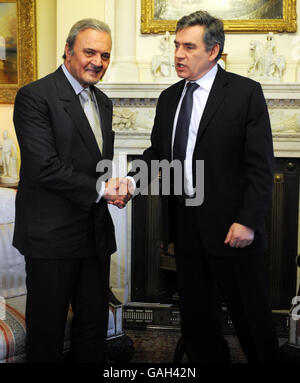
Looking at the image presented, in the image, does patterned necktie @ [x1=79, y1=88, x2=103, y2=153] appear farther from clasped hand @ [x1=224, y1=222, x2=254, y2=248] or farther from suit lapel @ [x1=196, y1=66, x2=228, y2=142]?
clasped hand @ [x1=224, y1=222, x2=254, y2=248]

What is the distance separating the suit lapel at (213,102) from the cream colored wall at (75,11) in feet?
5.66

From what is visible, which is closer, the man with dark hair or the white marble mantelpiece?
the man with dark hair

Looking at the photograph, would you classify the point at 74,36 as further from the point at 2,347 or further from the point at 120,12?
the point at 120,12

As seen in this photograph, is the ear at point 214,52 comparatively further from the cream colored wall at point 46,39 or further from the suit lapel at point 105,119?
the cream colored wall at point 46,39

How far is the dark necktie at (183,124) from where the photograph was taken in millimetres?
1918

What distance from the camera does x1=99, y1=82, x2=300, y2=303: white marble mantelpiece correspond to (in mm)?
3097

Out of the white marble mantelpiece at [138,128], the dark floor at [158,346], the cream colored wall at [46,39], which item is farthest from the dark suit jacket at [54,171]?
the cream colored wall at [46,39]

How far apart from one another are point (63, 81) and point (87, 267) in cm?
69

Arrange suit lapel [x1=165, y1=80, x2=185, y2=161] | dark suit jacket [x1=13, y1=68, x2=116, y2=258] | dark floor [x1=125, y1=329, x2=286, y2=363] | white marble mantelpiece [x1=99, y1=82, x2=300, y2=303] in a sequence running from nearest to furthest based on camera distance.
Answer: dark suit jacket [x1=13, y1=68, x2=116, y2=258]
suit lapel [x1=165, y1=80, x2=185, y2=161]
dark floor [x1=125, y1=329, x2=286, y2=363]
white marble mantelpiece [x1=99, y1=82, x2=300, y2=303]

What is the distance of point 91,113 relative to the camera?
1887 mm

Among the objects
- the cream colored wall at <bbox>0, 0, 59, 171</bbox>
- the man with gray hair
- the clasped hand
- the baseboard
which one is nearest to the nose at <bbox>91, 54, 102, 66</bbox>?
the man with gray hair

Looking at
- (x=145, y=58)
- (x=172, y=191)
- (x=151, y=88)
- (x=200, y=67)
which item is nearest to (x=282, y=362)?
(x=172, y=191)

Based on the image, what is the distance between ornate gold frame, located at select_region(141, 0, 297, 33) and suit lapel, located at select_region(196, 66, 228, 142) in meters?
1.51
